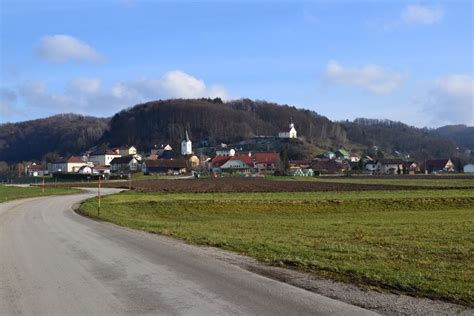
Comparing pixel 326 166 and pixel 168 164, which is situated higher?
pixel 168 164

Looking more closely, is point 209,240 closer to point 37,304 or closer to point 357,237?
point 357,237

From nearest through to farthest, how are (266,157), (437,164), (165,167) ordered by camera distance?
1. (165,167)
2. (437,164)
3. (266,157)

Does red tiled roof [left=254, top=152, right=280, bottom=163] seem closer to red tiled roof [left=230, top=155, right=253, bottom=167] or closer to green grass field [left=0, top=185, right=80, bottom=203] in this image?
red tiled roof [left=230, top=155, right=253, bottom=167]

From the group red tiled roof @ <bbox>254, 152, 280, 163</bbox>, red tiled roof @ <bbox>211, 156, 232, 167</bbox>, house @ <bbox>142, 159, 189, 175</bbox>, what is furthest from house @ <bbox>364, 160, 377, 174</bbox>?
house @ <bbox>142, 159, 189, 175</bbox>

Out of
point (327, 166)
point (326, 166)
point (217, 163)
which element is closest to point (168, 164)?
point (217, 163)

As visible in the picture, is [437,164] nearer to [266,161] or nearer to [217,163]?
[266,161]

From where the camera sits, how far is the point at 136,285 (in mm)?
10992

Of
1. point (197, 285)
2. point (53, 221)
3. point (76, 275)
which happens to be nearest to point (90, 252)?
point (76, 275)

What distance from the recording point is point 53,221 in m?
28.8

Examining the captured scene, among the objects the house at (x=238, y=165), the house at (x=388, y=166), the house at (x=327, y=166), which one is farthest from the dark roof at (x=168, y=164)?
the house at (x=388, y=166)

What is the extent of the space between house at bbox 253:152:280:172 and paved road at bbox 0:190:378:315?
16332 centimetres

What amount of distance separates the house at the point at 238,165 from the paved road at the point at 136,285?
159874mm

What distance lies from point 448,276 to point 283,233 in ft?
38.5

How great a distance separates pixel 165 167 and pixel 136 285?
532ft
